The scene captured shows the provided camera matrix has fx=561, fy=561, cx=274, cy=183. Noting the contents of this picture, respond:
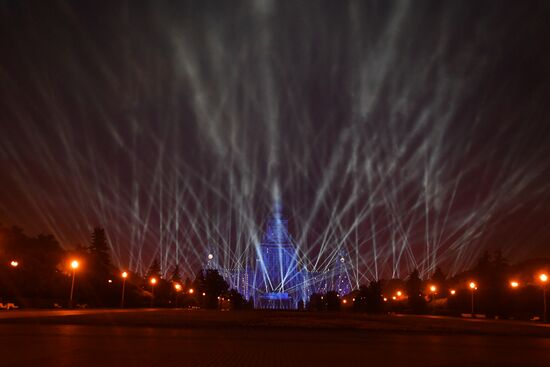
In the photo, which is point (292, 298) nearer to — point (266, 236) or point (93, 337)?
point (266, 236)

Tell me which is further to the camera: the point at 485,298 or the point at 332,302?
the point at 332,302

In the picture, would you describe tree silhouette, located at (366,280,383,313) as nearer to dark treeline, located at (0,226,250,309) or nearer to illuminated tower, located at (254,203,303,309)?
dark treeline, located at (0,226,250,309)

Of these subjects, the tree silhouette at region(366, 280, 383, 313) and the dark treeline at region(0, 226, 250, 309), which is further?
the tree silhouette at region(366, 280, 383, 313)

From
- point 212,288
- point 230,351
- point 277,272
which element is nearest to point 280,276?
point 277,272

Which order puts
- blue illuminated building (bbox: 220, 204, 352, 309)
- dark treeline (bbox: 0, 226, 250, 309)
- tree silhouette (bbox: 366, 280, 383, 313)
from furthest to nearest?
blue illuminated building (bbox: 220, 204, 352, 309), tree silhouette (bbox: 366, 280, 383, 313), dark treeline (bbox: 0, 226, 250, 309)

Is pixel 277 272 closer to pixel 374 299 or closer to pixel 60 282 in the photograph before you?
pixel 374 299

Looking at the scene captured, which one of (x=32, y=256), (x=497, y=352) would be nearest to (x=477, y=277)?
(x=32, y=256)

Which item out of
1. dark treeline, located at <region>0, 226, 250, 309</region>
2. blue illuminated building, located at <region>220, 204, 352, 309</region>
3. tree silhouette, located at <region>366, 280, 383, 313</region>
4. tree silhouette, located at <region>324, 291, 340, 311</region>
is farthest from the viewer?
blue illuminated building, located at <region>220, 204, 352, 309</region>

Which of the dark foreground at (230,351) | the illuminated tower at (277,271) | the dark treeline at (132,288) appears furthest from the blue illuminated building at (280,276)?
the dark foreground at (230,351)

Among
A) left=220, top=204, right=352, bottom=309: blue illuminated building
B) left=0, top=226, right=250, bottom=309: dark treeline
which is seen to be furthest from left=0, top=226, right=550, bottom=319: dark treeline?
left=220, top=204, right=352, bottom=309: blue illuminated building

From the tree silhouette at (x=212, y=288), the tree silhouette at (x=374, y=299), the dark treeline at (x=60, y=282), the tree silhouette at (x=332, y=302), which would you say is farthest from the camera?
the tree silhouette at (x=212, y=288)

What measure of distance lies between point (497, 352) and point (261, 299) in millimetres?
91193

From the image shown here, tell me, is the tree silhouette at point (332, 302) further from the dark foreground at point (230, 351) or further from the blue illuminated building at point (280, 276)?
the dark foreground at point (230, 351)

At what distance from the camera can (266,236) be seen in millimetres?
115000
